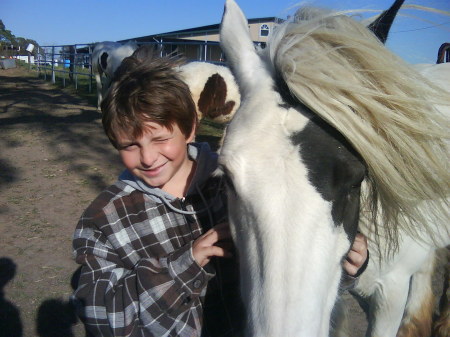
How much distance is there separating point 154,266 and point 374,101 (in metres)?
0.83

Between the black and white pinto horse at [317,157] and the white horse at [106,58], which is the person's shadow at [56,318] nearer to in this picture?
the black and white pinto horse at [317,157]

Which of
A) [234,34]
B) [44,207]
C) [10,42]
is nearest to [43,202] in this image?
[44,207]

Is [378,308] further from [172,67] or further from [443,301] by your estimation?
[172,67]

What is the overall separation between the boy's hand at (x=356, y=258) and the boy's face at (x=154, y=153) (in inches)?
26.6

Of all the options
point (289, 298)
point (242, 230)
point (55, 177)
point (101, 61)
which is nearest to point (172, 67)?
point (242, 230)

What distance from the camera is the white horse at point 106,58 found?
1202cm

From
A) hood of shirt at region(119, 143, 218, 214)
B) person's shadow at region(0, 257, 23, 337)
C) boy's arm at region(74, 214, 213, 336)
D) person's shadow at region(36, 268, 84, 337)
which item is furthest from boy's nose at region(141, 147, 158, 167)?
person's shadow at region(0, 257, 23, 337)

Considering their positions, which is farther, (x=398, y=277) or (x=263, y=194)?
(x=398, y=277)

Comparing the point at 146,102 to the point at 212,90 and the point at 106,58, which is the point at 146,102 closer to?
the point at 212,90

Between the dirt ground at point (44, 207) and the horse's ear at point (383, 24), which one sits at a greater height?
the horse's ear at point (383, 24)

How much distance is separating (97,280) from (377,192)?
953 mm

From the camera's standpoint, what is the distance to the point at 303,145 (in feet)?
3.34

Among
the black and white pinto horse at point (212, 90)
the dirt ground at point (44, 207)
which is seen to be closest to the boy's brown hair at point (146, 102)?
the dirt ground at point (44, 207)

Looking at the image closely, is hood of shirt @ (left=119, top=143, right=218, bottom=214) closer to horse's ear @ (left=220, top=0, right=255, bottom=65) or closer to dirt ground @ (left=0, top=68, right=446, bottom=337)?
horse's ear @ (left=220, top=0, right=255, bottom=65)
